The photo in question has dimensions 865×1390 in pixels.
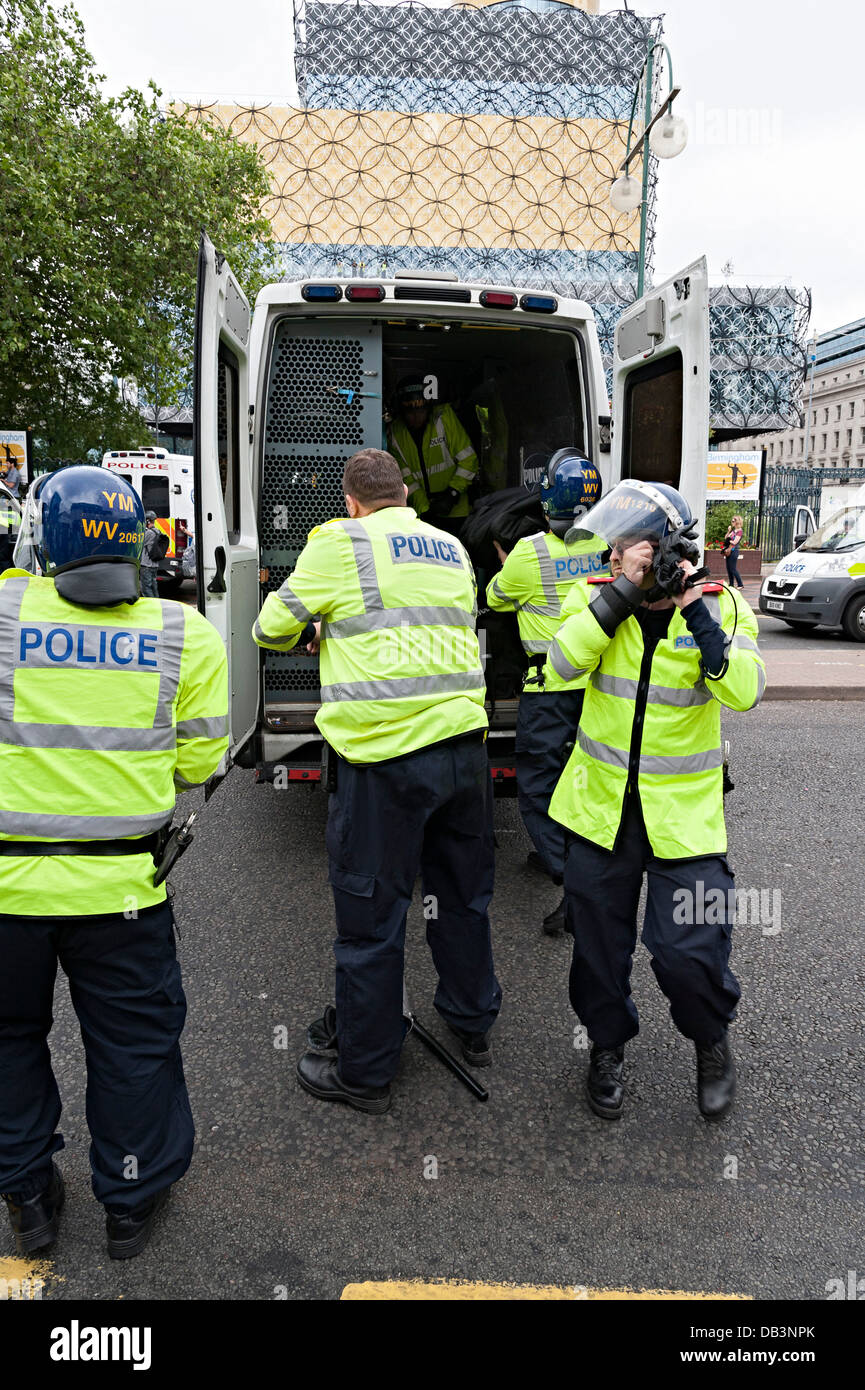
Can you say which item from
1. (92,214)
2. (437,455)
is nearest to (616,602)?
(437,455)

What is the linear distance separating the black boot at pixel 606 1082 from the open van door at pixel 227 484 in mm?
1787

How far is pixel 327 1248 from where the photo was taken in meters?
2.18

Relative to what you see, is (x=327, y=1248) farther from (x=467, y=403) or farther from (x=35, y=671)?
(x=467, y=403)

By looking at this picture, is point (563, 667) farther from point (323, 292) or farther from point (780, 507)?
point (780, 507)

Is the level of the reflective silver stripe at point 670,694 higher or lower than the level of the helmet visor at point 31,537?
lower

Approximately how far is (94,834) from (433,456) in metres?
4.30

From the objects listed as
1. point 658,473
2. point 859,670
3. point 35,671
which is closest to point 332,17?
point 859,670

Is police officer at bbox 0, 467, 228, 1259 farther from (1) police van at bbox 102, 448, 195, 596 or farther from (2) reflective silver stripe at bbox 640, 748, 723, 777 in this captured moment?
(1) police van at bbox 102, 448, 195, 596

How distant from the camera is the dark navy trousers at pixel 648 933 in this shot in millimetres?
2512

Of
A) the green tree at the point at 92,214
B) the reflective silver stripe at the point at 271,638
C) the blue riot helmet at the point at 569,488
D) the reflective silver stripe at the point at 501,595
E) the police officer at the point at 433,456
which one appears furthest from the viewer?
the green tree at the point at 92,214

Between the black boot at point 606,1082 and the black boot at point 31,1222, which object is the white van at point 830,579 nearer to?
the black boot at point 606,1082

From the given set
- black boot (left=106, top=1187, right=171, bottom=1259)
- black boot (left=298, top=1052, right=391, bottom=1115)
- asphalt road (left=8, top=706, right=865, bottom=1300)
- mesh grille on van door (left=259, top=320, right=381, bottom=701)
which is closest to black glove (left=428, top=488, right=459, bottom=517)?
mesh grille on van door (left=259, top=320, right=381, bottom=701)

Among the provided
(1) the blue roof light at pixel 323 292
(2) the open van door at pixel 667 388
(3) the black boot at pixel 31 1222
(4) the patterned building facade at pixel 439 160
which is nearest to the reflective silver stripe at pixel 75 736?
(3) the black boot at pixel 31 1222
